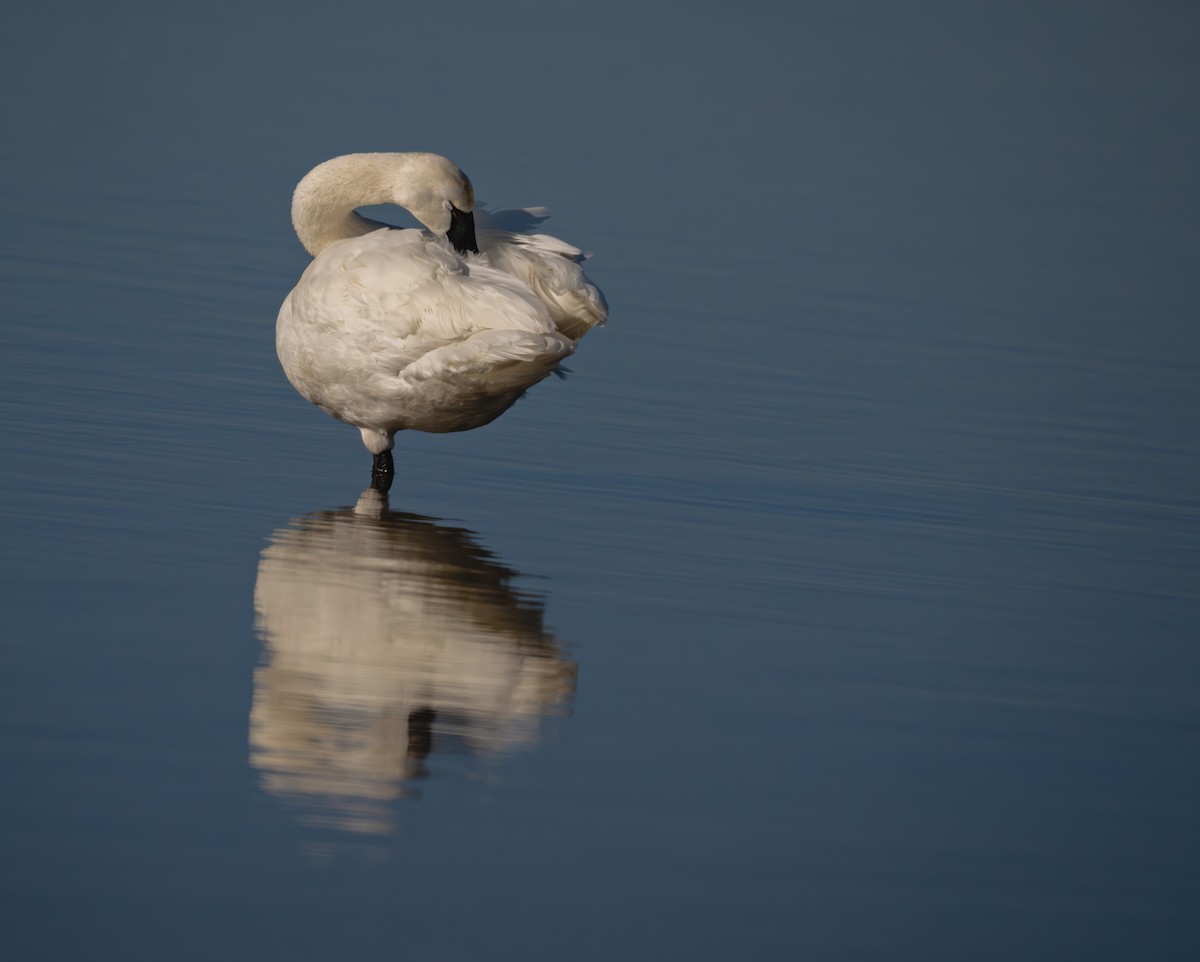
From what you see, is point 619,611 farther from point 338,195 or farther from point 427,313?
point 338,195

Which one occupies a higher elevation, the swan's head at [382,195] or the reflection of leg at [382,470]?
the swan's head at [382,195]

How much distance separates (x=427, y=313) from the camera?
336 inches

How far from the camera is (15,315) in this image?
1187 cm

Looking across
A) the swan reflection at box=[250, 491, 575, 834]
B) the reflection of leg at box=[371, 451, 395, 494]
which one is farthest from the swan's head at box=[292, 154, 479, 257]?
the swan reflection at box=[250, 491, 575, 834]

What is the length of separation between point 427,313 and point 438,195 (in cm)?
114

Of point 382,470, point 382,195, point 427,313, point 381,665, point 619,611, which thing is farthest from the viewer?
point 382,195

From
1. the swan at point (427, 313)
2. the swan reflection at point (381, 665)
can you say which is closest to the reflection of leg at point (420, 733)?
the swan reflection at point (381, 665)

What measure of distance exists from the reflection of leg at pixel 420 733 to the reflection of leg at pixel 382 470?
3461 mm

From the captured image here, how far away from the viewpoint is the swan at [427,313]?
334 inches

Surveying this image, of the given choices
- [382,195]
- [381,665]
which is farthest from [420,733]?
[382,195]

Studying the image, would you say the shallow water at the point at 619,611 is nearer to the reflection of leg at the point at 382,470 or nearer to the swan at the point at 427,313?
the reflection of leg at the point at 382,470

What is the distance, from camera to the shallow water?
202 inches

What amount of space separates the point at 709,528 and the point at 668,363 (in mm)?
3905

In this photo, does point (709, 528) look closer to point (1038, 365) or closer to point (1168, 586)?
point (1168, 586)
